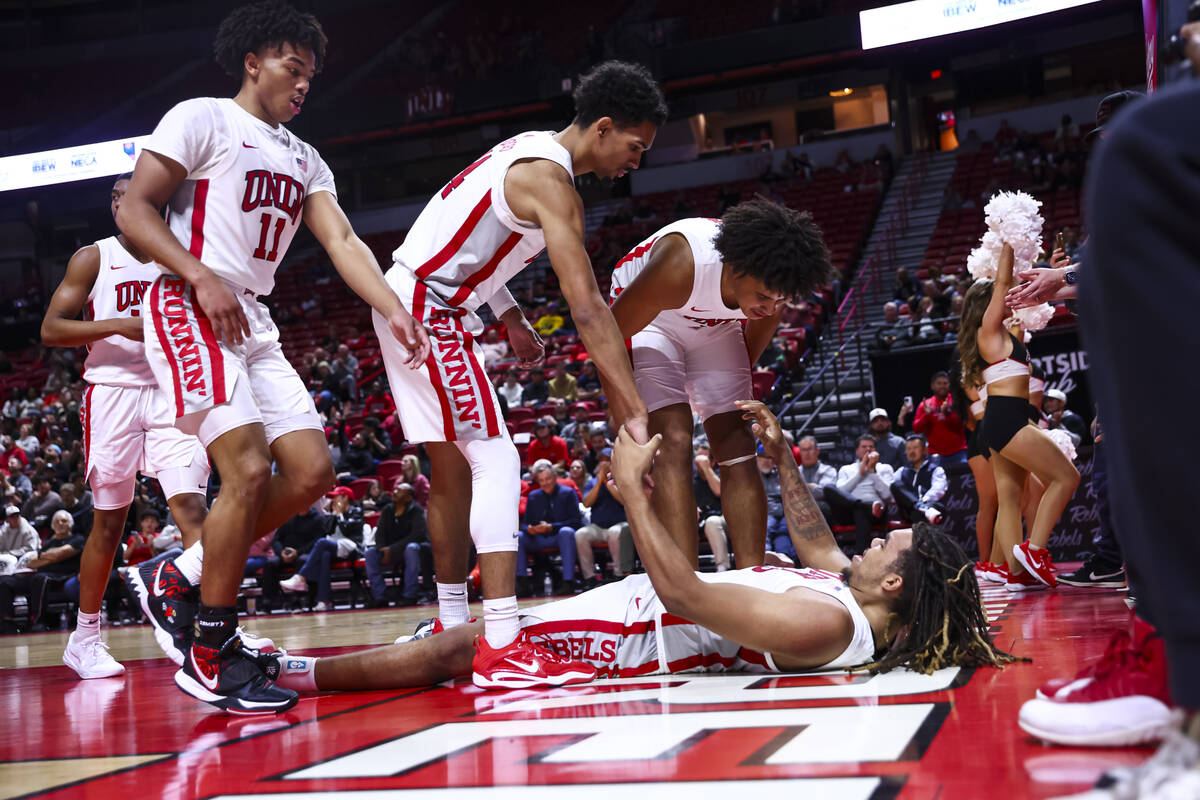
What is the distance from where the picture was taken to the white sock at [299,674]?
9.80 feet

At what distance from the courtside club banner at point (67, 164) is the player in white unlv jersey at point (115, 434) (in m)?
20.6

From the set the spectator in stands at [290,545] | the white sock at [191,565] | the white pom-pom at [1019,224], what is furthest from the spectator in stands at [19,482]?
Result: the white pom-pom at [1019,224]

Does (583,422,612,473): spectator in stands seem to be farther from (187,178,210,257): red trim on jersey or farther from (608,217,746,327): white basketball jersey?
(187,178,210,257): red trim on jersey

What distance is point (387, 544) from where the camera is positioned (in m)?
8.88

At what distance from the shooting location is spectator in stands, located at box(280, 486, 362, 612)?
29.0 ft

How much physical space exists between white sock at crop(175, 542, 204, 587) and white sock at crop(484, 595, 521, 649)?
979mm

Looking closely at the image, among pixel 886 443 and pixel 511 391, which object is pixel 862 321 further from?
pixel 886 443

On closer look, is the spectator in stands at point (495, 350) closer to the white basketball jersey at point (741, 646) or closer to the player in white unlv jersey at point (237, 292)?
the player in white unlv jersey at point (237, 292)

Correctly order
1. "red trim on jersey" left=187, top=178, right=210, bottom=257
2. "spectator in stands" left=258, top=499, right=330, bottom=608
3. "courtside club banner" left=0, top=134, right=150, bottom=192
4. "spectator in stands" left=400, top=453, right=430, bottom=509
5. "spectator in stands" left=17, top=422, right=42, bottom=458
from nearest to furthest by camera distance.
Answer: "red trim on jersey" left=187, top=178, right=210, bottom=257
"spectator in stands" left=258, top=499, right=330, bottom=608
"spectator in stands" left=400, top=453, right=430, bottom=509
"spectator in stands" left=17, top=422, right=42, bottom=458
"courtside club banner" left=0, top=134, right=150, bottom=192

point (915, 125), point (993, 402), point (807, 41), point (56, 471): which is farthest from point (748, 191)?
point (993, 402)

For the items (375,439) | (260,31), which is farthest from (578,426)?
(260,31)

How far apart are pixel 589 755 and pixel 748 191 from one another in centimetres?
1974

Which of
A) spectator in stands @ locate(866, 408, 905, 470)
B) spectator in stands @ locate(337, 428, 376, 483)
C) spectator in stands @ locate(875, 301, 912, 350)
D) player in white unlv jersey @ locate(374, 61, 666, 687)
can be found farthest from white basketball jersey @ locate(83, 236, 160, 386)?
spectator in stands @ locate(875, 301, 912, 350)

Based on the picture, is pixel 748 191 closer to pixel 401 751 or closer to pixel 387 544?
pixel 387 544
